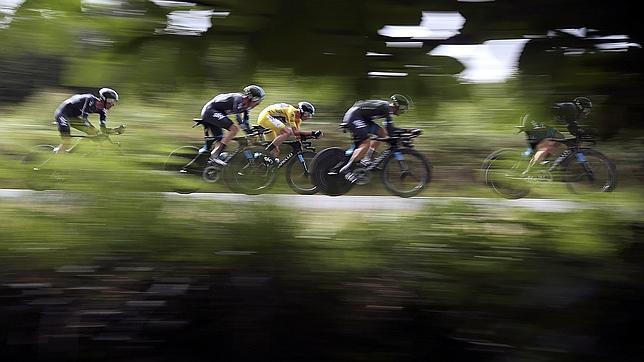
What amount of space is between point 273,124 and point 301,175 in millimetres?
277

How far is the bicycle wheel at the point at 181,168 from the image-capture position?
2.31m

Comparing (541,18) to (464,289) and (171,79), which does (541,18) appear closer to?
(464,289)

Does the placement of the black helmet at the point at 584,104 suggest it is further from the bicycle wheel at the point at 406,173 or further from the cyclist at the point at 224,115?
the cyclist at the point at 224,115

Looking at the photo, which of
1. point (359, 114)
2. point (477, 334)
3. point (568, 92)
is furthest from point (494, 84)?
point (477, 334)

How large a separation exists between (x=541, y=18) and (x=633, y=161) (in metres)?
0.70

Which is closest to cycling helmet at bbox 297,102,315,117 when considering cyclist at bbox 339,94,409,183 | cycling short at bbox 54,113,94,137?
cyclist at bbox 339,94,409,183

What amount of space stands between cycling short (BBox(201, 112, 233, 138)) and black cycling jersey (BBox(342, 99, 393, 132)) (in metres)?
0.51

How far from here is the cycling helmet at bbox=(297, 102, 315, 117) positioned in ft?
7.04

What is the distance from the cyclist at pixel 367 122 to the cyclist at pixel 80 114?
2.87 ft

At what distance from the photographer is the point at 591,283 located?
2.03 m

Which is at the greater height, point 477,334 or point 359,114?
point 359,114

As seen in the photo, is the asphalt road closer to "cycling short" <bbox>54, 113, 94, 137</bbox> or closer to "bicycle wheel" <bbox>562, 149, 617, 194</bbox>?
"bicycle wheel" <bbox>562, 149, 617, 194</bbox>

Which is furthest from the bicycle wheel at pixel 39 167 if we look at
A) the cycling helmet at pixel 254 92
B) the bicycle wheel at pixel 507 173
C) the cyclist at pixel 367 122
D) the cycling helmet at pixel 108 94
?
the bicycle wheel at pixel 507 173

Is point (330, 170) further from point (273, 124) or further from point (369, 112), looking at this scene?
point (369, 112)
